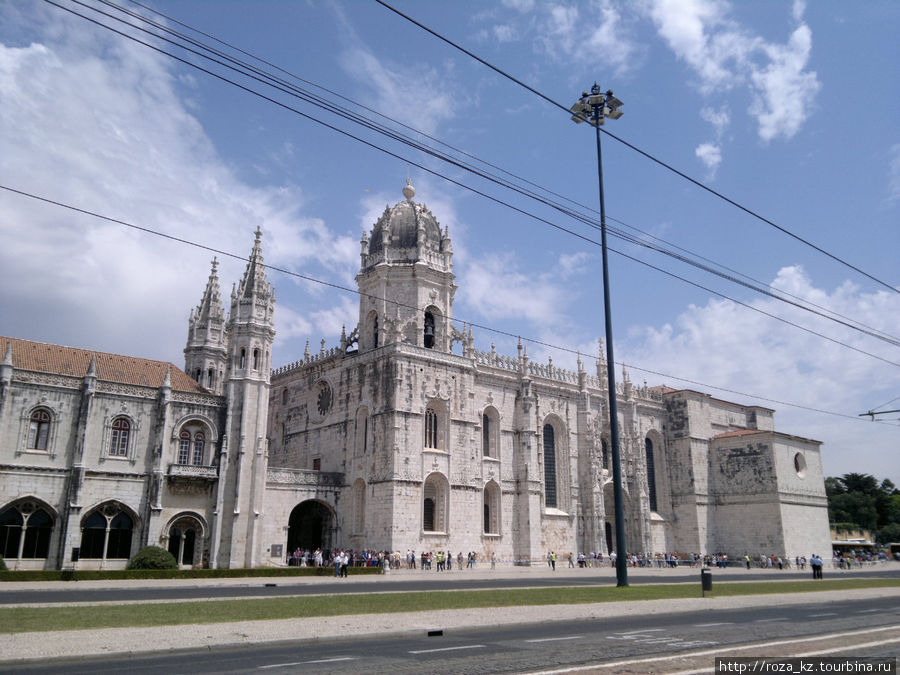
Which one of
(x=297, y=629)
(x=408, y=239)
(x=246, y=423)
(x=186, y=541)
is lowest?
(x=297, y=629)

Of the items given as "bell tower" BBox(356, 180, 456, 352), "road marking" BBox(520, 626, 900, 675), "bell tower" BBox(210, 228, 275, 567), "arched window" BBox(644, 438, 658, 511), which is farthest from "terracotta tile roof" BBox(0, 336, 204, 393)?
"arched window" BBox(644, 438, 658, 511)

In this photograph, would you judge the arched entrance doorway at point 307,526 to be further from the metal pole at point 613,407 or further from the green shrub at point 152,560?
the metal pole at point 613,407

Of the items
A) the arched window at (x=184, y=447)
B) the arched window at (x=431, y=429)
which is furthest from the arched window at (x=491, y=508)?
the arched window at (x=184, y=447)

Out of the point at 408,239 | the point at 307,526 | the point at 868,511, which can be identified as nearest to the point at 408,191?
the point at 408,239

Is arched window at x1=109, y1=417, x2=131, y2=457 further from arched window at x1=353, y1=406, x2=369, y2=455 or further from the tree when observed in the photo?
the tree

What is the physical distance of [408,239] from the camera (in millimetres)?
51625

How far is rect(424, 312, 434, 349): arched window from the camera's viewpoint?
50469mm

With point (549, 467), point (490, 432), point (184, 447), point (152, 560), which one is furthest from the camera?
point (549, 467)

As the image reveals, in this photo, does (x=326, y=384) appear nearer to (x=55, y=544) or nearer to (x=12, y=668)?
(x=55, y=544)

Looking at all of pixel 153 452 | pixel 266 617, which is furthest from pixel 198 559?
pixel 266 617

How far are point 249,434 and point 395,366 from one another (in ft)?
32.9

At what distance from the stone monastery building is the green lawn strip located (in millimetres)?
21029

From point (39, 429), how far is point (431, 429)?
2306cm

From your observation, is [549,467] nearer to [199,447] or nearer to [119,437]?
[199,447]
